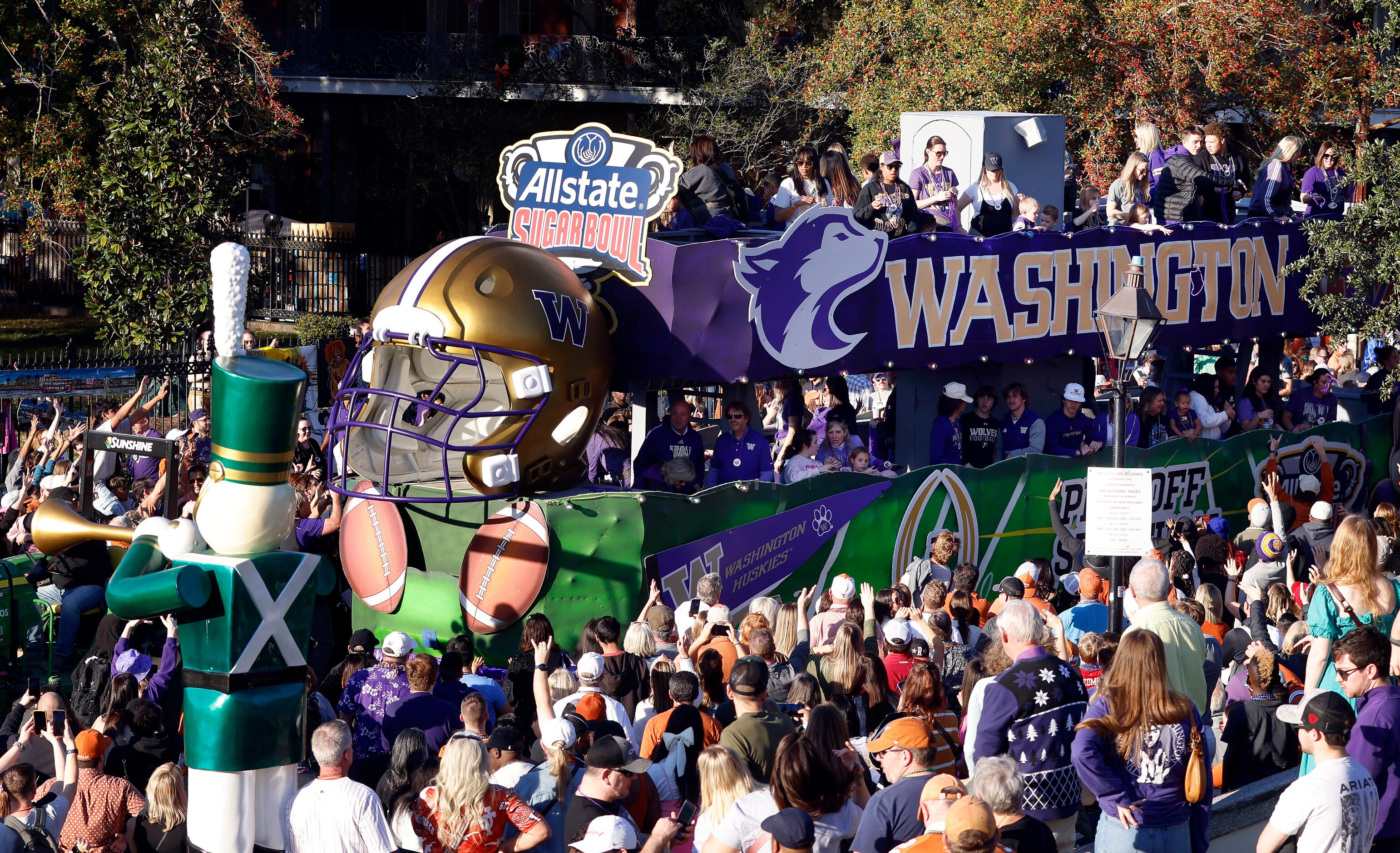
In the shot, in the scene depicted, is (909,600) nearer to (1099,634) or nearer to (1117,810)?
(1099,634)

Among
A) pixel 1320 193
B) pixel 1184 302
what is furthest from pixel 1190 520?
pixel 1320 193

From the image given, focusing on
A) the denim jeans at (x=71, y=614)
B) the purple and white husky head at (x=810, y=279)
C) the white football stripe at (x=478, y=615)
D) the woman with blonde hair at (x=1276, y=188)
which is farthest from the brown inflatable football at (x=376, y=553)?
the woman with blonde hair at (x=1276, y=188)

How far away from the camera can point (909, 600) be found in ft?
32.8

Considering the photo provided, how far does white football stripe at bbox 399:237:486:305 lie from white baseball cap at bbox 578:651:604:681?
12.7 feet

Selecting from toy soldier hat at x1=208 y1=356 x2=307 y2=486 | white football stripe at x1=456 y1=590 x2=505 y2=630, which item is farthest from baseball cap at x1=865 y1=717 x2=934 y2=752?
white football stripe at x1=456 y1=590 x2=505 y2=630

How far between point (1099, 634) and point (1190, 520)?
565 cm

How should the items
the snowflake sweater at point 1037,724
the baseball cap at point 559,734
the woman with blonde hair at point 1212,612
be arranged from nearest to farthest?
the snowflake sweater at point 1037,724, the baseball cap at point 559,734, the woman with blonde hair at point 1212,612

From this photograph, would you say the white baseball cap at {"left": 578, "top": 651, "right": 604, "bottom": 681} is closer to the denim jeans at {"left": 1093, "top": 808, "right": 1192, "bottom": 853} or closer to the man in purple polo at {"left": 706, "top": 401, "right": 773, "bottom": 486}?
the denim jeans at {"left": 1093, "top": 808, "right": 1192, "bottom": 853}

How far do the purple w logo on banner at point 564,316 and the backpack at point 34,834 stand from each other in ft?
16.8

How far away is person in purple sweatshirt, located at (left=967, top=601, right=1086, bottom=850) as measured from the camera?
6625 millimetres

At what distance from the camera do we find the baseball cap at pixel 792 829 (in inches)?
219

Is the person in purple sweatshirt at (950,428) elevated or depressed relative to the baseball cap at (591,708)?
elevated

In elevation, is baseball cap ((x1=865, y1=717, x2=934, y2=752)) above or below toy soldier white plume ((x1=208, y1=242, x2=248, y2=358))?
below

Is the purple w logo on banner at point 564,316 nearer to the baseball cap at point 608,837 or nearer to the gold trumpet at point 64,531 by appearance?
the gold trumpet at point 64,531
